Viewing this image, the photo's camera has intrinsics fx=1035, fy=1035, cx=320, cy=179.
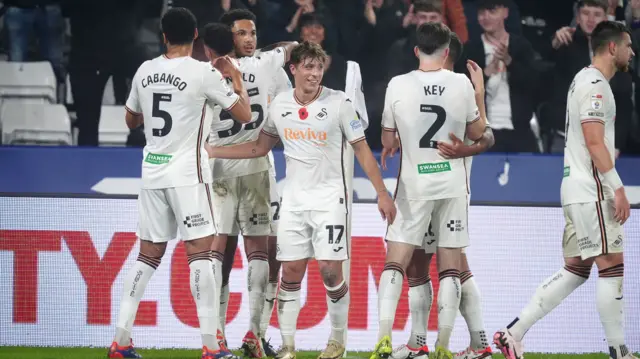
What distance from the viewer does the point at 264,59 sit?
768cm

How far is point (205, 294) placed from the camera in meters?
6.68

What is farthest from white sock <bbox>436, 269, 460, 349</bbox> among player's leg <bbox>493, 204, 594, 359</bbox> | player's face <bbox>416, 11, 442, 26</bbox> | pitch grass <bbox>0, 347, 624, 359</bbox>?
player's face <bbox>416, 11, 442, 26</bbox>

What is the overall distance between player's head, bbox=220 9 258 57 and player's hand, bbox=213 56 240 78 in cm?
36

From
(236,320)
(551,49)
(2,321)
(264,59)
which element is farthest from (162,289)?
(551,49)

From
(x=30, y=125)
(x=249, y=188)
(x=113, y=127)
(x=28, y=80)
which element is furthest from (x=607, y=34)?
(x=28, y=80)

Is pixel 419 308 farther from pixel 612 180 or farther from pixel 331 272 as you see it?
pixel 612 180

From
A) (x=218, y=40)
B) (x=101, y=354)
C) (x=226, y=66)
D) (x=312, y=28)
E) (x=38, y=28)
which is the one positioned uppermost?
(x=38, y=28)

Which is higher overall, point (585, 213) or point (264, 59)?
point (264, 59)

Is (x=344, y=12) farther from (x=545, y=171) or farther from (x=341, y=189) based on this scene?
(x=341, y=189)

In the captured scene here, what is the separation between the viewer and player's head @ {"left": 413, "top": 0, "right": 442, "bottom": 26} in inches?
411

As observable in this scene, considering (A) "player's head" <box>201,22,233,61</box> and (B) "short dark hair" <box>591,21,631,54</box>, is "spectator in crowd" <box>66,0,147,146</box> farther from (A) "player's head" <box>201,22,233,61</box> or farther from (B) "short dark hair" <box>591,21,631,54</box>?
(B) "short dark hair" <box>591,21,631,54</box>

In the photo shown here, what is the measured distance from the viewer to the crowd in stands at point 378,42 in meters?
10.5

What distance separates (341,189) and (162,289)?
2.27 metres

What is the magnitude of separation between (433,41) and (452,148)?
704 millimetres
